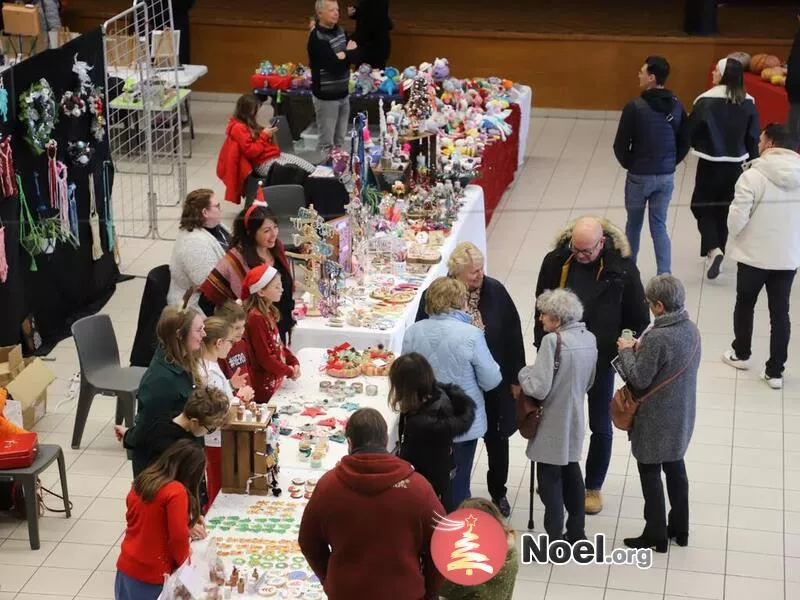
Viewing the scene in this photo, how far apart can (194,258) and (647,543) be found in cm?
277

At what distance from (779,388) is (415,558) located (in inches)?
170

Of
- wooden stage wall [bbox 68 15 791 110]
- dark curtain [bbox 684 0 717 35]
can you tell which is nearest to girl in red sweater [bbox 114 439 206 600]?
wooden stage wall [bbox 68 15 791 110]

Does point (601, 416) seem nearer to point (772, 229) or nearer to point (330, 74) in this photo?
point (772, 229)

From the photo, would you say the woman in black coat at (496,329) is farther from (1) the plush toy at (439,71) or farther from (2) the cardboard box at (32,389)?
(1) the plush toy at (439,71)

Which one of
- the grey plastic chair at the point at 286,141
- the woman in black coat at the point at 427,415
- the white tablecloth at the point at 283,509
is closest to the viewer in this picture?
the white tablecloth at the point at 283,509

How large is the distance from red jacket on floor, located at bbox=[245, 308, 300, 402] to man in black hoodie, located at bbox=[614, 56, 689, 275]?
12.1 feet

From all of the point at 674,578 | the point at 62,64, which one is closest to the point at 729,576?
the point at 674,578

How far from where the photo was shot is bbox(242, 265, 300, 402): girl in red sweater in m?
6.16

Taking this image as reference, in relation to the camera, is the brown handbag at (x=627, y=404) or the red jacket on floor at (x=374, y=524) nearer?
the red jacket on floor at (x=374, y=524)

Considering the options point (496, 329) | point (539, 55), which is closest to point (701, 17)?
point (539, 55)

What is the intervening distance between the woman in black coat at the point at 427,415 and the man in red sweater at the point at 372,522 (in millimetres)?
920

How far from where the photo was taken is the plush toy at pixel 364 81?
38.9 feet

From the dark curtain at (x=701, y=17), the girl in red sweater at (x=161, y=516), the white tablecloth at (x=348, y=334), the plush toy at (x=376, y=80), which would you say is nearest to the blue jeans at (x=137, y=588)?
the girl in red sweater at (x=161, y=516)

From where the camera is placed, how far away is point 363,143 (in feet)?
29.2
